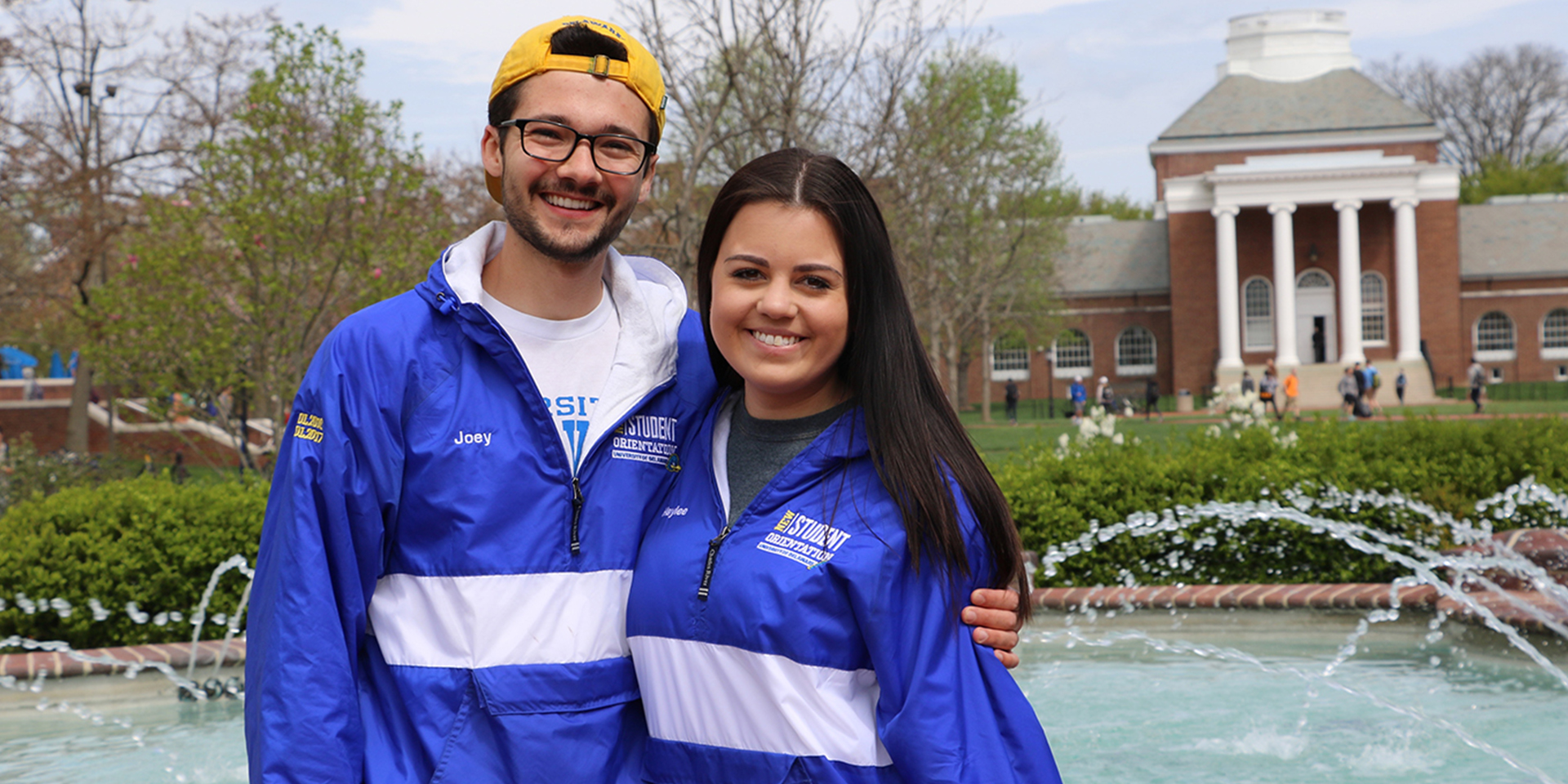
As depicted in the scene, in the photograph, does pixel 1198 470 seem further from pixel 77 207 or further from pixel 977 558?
pixel 77 207

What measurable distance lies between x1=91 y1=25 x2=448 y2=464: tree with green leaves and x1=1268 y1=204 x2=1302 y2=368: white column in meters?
40.7

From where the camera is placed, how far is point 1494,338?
51.1 metres

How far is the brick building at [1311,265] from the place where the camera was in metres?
48.2

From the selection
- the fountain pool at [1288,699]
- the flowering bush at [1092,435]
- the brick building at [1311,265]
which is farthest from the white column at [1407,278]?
the fountain pool at [1288,699]

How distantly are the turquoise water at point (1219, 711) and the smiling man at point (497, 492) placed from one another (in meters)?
3.52

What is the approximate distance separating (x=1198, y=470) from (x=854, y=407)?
295 inches

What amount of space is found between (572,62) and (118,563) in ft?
22.3

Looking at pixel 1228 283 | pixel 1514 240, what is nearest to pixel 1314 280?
pixel 1228 283

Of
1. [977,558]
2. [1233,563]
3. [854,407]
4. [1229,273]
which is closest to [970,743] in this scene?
[977,558]

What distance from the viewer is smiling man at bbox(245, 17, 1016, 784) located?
222 centimetres

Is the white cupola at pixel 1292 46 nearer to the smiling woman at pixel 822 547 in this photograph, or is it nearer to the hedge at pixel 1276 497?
the hedge at pixel 1276 497

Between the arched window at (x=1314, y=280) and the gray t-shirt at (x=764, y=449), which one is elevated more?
the arched window at (x=1314, y=280)

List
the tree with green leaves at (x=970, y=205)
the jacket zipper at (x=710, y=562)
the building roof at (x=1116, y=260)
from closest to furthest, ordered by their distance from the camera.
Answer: the jacket zipper at (x=710, y=562) → the tree with green leaves at (x=970, y=205) → the building roof at (x=1116, y=260)

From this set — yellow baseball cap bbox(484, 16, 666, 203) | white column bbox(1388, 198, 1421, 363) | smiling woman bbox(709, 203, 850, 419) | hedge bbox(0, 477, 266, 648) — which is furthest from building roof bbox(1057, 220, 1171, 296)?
smiling woman bbox(709, 203, 850, 419)
